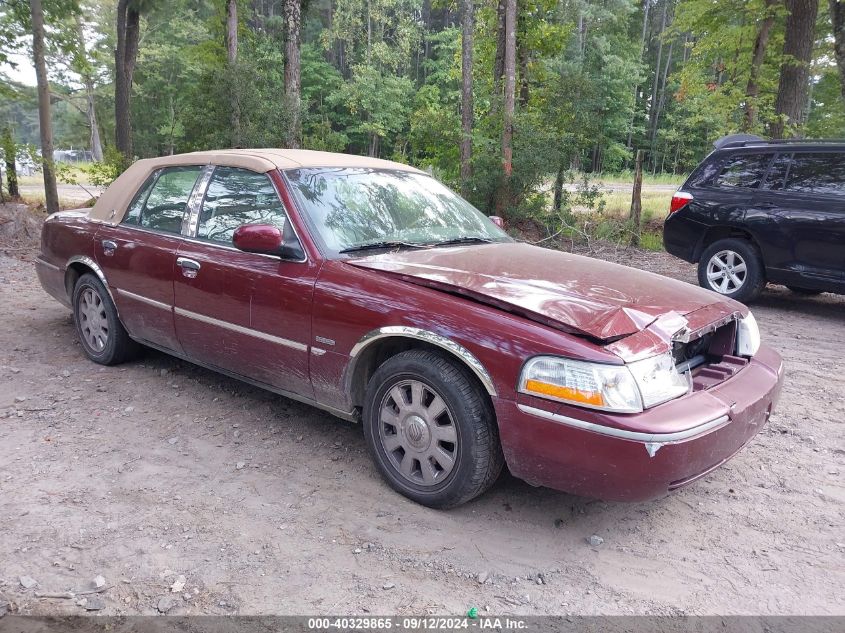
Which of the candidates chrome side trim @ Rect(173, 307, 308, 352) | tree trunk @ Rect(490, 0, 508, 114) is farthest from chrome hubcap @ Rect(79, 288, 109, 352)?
tree trunk @ Rect(490, 0, 508, 114)

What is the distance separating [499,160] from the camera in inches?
532

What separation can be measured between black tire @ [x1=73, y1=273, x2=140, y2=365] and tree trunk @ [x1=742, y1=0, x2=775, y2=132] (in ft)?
44.1

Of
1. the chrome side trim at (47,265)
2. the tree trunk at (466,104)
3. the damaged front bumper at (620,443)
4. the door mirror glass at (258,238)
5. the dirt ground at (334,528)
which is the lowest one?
the dirt ground at (334,528)

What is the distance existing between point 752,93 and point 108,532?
52.5ft

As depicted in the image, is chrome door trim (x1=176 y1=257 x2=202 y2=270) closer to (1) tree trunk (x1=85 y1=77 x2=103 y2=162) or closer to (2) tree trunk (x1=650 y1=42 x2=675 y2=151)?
(1) tree trunk (x1=85 y1=77 x2=103 y2=162)

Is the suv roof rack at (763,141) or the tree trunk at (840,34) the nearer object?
the suv roof rack at (763,141)

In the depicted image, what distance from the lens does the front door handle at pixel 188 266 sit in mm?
4117

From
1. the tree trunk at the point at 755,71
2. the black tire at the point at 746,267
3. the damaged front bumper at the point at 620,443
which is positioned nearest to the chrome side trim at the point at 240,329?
the damaged front bumper at the point at 620,443

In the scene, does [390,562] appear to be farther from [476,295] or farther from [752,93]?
[752,93]

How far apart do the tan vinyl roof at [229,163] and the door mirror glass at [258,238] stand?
59cm

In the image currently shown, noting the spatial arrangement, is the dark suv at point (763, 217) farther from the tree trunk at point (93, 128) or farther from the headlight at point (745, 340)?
the tree trunk at point (93, 128)

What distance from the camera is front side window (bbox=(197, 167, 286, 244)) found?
3877 mm

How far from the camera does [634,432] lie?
101 inches

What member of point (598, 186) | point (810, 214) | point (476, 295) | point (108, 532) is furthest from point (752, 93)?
point (108, 532)
